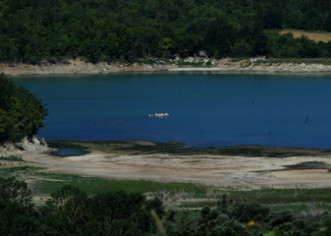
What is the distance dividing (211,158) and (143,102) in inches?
1792

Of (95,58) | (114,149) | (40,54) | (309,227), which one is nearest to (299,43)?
(95,58)

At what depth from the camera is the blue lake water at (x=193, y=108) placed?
69.7 metres

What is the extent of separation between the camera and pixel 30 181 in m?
42.2

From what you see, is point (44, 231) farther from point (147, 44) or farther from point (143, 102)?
point (147, 44)

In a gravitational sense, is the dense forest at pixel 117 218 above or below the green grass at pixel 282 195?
above

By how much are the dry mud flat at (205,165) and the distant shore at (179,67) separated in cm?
8477

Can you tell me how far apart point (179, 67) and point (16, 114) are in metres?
102

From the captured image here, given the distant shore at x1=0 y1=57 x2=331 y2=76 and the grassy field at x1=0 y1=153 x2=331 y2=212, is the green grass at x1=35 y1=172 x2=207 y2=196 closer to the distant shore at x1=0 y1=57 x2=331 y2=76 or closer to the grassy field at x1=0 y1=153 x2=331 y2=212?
the grassy field at x1=0 y1=153 x2=331 y2=212

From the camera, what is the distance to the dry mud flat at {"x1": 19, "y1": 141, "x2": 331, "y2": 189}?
1779 inches

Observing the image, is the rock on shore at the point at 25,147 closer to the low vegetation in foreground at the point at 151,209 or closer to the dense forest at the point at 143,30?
the low vegetation in foreground at the point at 151,209

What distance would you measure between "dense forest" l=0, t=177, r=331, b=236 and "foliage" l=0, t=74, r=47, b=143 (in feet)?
87.1

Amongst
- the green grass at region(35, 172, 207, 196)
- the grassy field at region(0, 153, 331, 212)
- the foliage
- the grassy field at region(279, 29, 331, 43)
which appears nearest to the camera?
the grassy field at region(0, 153, 331, 212)

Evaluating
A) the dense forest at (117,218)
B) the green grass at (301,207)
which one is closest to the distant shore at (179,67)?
the green grass at (301,207)

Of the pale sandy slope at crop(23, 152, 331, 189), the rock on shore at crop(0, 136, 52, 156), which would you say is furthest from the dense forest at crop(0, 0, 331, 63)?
the pale sandy slope at crop(23, 152, 331, 189)
